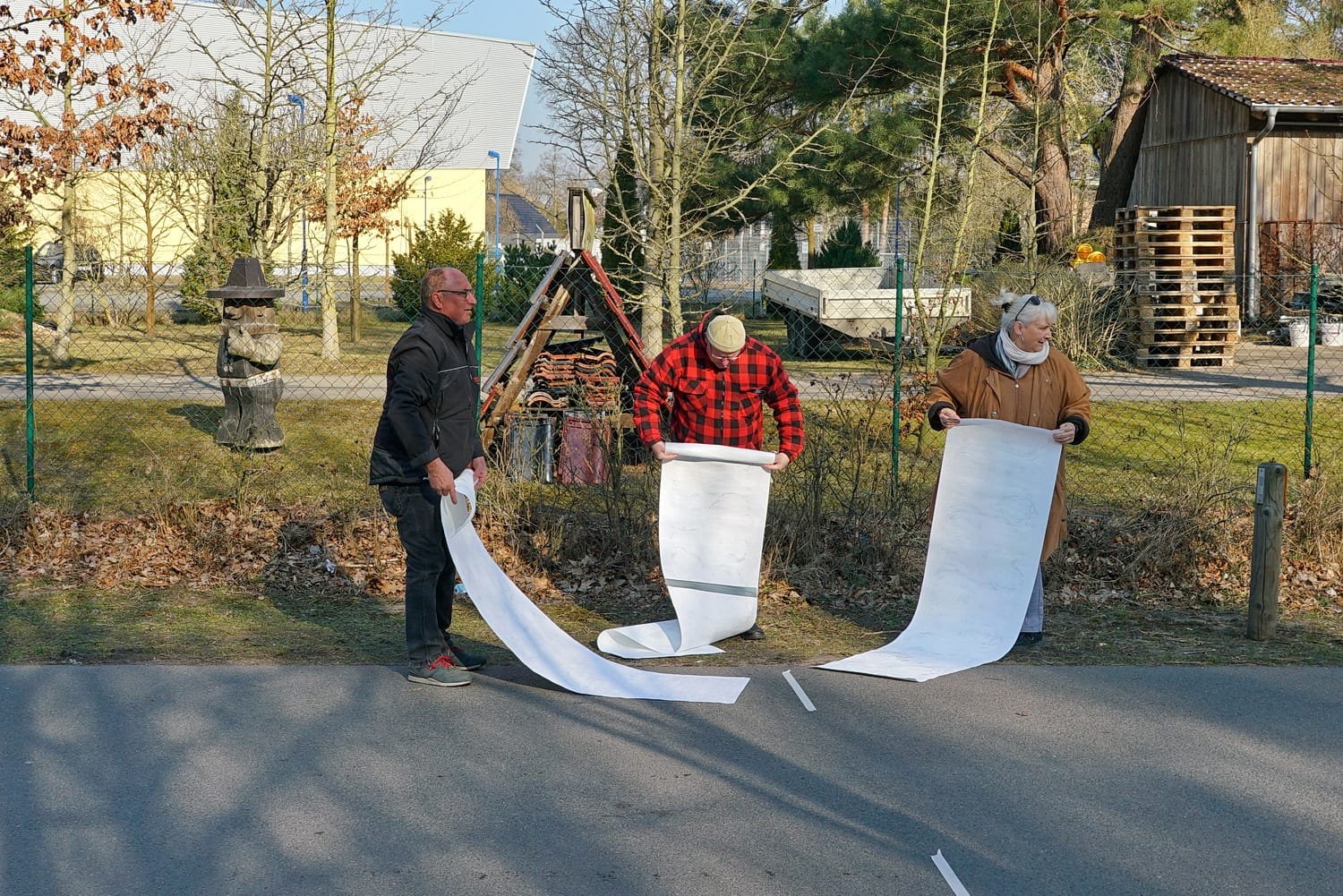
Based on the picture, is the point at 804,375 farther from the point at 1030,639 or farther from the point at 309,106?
the point at 1030,639

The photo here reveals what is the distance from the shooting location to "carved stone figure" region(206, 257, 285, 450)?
12.7 m

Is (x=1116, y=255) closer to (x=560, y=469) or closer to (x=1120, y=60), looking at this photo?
(x=1120, y=60)

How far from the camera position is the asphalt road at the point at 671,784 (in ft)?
14.2

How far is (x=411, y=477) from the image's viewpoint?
21.1ft

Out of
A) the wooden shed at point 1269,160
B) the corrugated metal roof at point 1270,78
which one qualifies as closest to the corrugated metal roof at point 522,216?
the corrugated metal roof at point 1270,78

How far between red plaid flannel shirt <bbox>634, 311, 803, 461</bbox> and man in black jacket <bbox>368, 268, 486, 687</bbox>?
105 cm

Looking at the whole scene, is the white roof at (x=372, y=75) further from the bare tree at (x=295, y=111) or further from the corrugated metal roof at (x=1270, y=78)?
the corrugated metal roof at (x=1270, y=78)

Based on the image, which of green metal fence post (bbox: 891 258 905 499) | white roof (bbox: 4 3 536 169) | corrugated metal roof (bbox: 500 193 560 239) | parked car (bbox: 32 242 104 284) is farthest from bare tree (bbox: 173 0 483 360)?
corrugated metal roof (bbox: 500 193 560 239)

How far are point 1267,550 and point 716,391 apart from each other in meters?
2.92

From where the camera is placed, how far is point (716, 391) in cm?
730

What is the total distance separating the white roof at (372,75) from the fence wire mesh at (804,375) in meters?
3.04

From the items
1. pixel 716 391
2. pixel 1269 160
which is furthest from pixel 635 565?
pixel 1269 160

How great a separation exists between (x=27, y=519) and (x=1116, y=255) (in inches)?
691

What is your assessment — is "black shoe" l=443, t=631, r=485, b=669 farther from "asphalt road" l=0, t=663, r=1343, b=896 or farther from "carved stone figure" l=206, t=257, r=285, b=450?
"carved stone figure" l=206, t=257, r=285, b=450
